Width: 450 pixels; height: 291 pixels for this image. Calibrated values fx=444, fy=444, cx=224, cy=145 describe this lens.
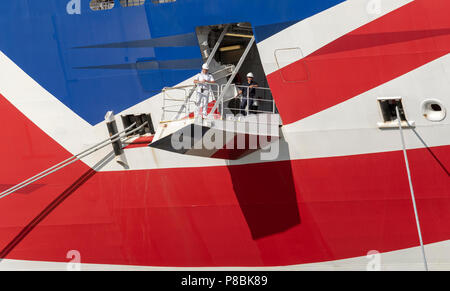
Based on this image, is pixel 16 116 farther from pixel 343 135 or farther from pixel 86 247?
pixel 343 135

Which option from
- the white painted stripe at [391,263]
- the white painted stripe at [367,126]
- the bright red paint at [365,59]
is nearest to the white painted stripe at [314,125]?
the white painted stripe at [367,126]

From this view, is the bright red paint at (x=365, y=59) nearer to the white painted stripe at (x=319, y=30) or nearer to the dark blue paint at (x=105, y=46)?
the white painted stripe at (x=319, y=30)

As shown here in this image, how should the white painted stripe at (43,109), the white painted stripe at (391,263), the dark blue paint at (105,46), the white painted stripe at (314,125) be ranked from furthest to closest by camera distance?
1. the white painted stripe at (43,109)
2. the dark blue paint at (105,46)
3. the white painted stripe at (391,263)
4. the white painted stripe at (314,125)

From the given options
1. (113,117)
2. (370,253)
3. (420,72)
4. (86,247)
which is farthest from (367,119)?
(86,247)

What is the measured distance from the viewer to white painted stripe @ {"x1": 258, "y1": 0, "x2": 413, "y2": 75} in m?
4.66

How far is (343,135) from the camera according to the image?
4934 millimetres

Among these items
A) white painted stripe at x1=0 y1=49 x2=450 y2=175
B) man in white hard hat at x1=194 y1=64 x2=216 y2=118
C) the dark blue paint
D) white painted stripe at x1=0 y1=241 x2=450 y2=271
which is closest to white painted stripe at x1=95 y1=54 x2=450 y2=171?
white painted stripe at x1=0 y1=49 x2=450 y2=175

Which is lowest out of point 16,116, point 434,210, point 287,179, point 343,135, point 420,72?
point 434,210

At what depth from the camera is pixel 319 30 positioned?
486 cm

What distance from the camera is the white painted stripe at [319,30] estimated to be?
466cm

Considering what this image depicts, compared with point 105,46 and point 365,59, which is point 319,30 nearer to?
point 365,59

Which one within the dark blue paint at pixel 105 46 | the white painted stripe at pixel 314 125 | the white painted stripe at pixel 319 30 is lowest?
the white painted stripe at pixel 314 125

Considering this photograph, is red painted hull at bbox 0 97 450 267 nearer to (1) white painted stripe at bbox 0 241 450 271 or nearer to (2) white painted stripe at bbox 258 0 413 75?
(1) white painted stripe at bbox 0 241 450 271

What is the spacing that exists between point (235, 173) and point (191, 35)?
1769 millimetres
